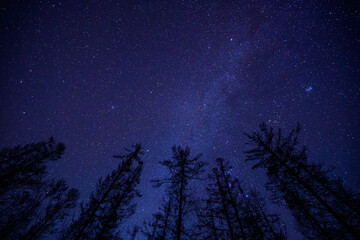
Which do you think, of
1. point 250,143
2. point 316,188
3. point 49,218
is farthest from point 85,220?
point 316,188

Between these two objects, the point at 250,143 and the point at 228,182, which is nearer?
the point at 250,143

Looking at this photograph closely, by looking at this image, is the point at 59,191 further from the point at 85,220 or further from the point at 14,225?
the point at 85,220

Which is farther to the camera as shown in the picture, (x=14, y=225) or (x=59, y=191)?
(x=59, y=191)

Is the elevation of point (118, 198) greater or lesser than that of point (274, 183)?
greater

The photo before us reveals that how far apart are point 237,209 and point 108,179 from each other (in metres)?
8.91

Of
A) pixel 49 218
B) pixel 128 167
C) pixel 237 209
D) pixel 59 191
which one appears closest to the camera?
pixel 237 209

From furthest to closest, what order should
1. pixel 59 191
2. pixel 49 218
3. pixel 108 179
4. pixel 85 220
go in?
pixel 59 191 < pixel 49 218 < pixel 108 179 < pixel 85 220

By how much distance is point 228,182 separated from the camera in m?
11.0

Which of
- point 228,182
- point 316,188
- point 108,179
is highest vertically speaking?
point 228,182

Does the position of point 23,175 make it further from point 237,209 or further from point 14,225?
point 237,209

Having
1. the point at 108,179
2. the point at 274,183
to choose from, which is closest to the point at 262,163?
the point at 274,183

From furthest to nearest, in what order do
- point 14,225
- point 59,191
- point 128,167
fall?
point 59,191, point 14,225, point 128,167

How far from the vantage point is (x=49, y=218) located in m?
12.8

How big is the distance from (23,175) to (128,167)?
26.3ft
